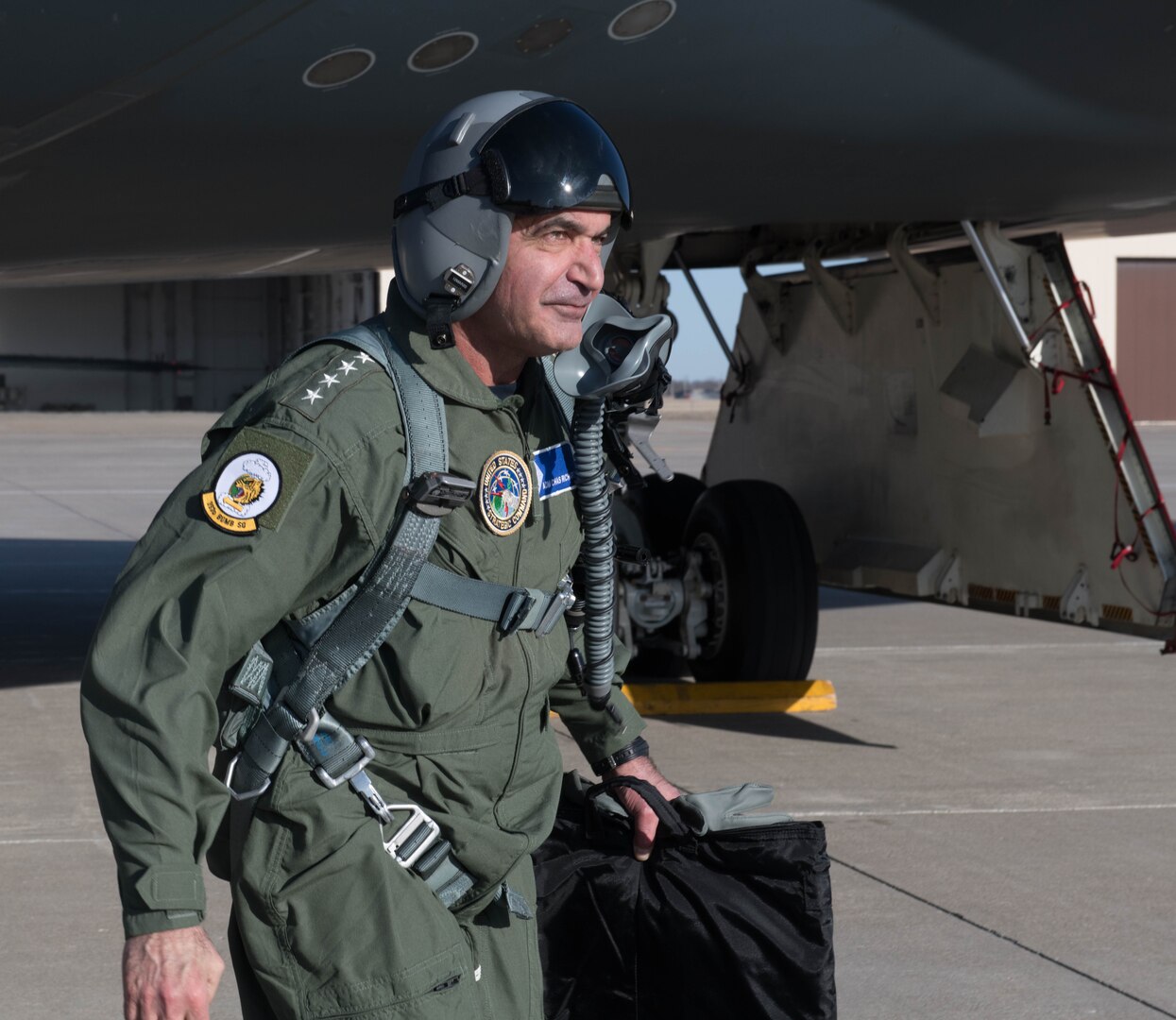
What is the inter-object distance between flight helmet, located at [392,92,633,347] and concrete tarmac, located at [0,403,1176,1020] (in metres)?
2.07

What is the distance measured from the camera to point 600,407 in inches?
97.6

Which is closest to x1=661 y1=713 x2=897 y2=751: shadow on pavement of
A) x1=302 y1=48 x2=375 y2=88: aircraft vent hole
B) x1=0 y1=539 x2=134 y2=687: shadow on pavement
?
x1=0 y1=539 x2=134 y2=687: shadow on pavement

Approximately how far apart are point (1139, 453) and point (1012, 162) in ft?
4.08

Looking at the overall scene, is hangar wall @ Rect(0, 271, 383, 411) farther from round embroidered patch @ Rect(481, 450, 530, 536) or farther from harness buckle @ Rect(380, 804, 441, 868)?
harness buckle @ Rect(380, 804, 441, 868)

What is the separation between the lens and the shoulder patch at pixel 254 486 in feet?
6.77

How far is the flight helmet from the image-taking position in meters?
2.31

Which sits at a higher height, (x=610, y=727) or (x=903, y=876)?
(x=610, y=727)

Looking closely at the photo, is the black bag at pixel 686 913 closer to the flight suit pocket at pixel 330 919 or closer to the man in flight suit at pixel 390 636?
the man in flight suit at pixel 390 636

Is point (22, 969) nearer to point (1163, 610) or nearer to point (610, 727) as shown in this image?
point (610, 727)

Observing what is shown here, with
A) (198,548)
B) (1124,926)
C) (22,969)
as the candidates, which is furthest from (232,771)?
(1124,926)

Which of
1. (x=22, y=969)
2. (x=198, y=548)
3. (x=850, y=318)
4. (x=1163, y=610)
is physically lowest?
(x=22, y=969)

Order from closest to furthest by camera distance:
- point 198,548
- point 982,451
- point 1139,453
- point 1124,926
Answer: point 198,548, point 1124,926, point 1139,453, point 982,451

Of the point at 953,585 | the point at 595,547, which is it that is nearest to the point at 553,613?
the point at 595,547

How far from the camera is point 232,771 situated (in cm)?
219
